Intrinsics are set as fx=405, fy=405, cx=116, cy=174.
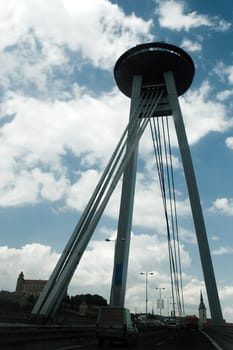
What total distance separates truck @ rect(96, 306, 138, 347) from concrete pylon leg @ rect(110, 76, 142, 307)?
48.9 ft

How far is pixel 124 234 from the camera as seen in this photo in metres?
37.2

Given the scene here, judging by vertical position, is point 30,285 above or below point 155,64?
above

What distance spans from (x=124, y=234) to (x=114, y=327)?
19.3m

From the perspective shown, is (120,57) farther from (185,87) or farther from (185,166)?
(185,166)

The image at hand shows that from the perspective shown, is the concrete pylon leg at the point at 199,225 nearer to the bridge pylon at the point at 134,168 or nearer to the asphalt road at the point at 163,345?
the bridge pylon at the point at 134,168

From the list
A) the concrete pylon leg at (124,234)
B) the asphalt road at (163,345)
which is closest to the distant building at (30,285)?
the concrete pylon leg at (124,234)

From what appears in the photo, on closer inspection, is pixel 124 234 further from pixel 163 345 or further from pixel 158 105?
pixel 163 345

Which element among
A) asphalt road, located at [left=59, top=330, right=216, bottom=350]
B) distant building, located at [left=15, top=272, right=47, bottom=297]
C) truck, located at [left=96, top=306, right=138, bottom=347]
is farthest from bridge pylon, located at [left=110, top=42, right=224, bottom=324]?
distant building, located at [left=15, top=272, right=47, bottom=297]

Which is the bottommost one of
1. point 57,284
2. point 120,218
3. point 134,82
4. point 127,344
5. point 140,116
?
point 127,344

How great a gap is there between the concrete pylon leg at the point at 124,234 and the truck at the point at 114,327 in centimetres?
1489

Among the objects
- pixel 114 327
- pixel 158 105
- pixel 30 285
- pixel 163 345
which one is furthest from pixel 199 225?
pixel 30 285

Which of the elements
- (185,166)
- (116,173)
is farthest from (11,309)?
(185,166)

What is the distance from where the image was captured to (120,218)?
1494 inches

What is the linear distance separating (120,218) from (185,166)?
7754 millimetres
